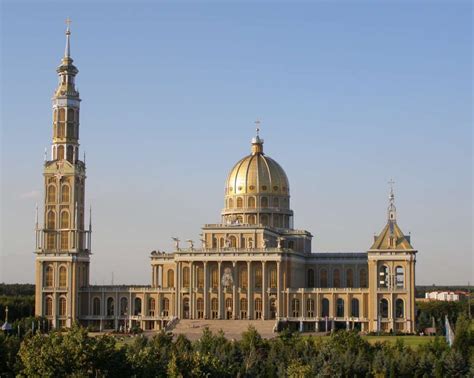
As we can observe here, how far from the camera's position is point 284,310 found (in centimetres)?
13862

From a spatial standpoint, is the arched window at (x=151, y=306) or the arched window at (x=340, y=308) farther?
the arched window at (x=151, y=306)

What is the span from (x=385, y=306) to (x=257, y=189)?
79.0 feet

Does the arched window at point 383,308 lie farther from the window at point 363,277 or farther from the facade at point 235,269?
the window at point 363,277

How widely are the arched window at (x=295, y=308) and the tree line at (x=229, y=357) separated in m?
34.6

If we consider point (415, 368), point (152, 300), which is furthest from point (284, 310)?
point (415, 368)

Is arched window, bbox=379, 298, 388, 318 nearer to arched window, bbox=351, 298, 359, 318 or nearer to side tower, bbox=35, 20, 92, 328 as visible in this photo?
arched window, bbox=351, 298, 359, 318

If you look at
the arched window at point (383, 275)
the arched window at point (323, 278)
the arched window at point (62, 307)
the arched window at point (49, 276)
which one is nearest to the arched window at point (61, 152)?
the arched window at point (49, 276)

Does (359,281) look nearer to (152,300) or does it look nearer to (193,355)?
(152,300)

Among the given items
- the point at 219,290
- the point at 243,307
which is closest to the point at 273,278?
the point at 243,307

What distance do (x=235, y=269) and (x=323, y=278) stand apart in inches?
572

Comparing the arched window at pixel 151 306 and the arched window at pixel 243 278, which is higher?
the arched window at pixel 243 278

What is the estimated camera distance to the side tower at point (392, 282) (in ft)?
440

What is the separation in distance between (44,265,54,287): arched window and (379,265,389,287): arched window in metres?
40.9

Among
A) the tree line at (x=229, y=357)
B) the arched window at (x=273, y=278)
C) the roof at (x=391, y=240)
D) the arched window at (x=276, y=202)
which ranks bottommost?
the tree line at (x=229, y=357)
